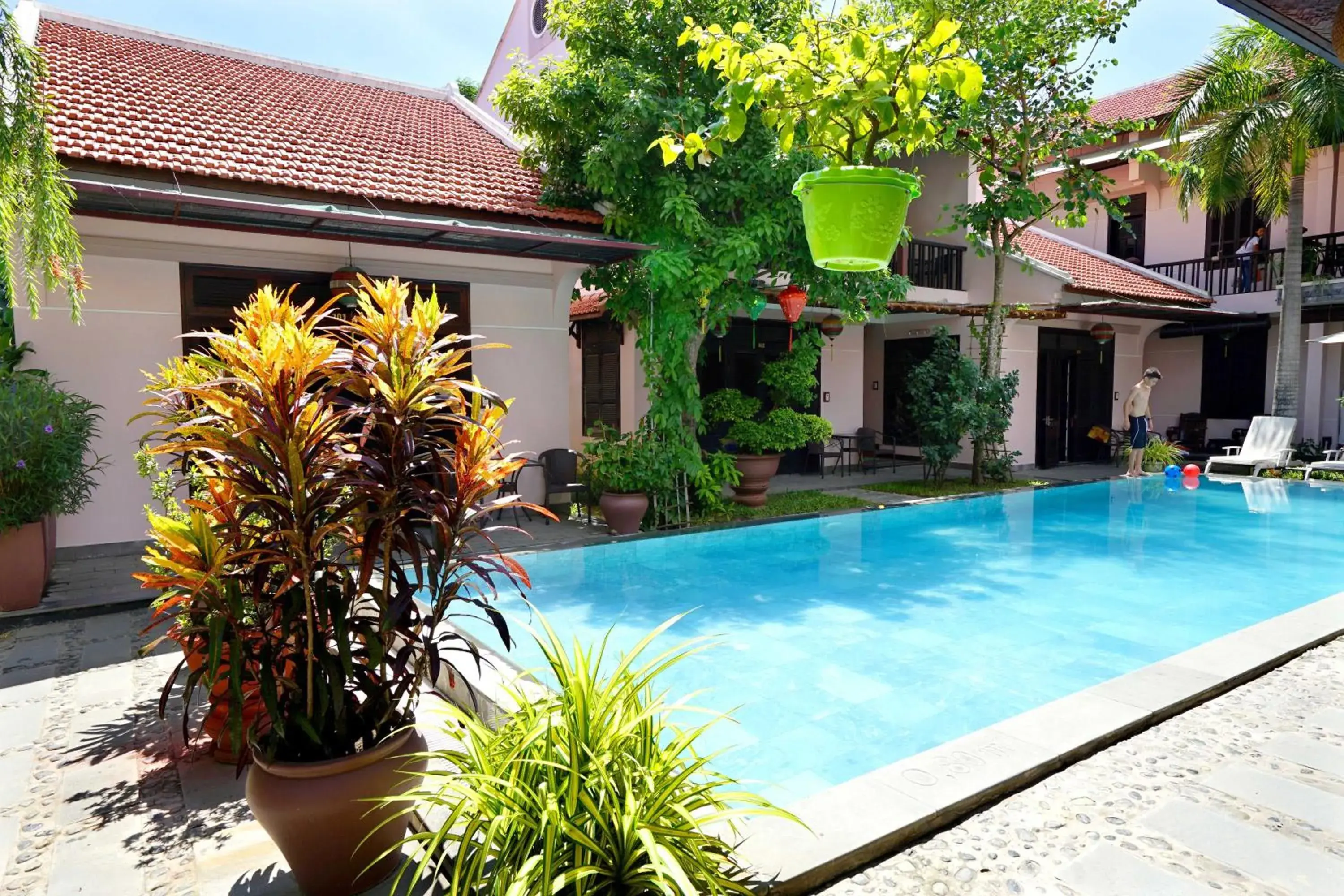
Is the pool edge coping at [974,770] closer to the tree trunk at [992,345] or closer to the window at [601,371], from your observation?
the tree trunk at [992,345]

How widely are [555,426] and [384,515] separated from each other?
8.60 metres

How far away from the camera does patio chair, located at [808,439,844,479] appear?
16062 mm

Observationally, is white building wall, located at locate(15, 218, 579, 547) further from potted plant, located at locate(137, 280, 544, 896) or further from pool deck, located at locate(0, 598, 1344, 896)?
potted plant, located at locate(137, 280, 544, 896)

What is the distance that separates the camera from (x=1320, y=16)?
97.3 inches

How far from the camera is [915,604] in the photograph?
7.53 metres

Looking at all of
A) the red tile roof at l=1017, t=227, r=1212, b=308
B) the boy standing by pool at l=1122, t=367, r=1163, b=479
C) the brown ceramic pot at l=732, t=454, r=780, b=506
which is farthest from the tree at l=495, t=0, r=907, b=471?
the red tile roof at l=1017, t=227, r=1212, b=308

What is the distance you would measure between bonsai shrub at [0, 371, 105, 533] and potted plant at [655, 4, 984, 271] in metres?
6.09

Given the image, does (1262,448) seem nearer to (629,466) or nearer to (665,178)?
(629,466)

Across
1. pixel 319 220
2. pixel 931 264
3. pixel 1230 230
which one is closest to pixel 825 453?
pixel 931 264

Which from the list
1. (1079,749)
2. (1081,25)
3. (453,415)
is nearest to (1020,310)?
(1081,25)

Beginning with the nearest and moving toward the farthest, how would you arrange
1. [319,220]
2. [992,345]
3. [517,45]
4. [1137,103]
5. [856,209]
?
[856,209], [319,220], [992,345], [1137,103], [517,45]

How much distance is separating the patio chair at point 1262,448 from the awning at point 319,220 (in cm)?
1299

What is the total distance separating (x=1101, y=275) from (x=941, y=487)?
25.4ft

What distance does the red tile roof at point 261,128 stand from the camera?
320 inches
